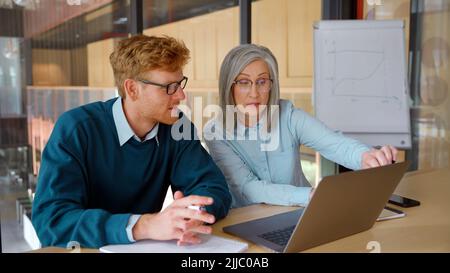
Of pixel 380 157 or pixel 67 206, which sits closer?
pixel 67 206

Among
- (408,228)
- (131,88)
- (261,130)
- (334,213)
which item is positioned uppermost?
(131,88)

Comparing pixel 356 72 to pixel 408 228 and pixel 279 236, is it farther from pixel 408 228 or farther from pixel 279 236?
pixel 279 236

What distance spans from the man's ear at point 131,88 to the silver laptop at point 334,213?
530 millimetres

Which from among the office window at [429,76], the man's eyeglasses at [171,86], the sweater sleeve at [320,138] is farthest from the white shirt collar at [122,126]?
the office window at [429,76]

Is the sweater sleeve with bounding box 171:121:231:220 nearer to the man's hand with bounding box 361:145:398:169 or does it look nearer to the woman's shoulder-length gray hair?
the woman's shoulder-length gray hair

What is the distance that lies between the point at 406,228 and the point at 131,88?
0.94 metres

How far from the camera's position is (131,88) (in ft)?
4.89

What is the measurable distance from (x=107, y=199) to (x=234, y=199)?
493 mm

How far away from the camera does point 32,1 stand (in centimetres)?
258

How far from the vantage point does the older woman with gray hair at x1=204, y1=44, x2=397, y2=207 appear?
1.80 meters

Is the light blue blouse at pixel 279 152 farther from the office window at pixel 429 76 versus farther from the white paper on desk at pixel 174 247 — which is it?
the office window at pixel 429 76

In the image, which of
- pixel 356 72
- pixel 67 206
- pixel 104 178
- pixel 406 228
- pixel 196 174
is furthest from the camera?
pixel 356 72

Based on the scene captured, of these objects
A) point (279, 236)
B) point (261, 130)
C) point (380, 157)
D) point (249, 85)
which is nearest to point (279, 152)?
point (261, 130)
